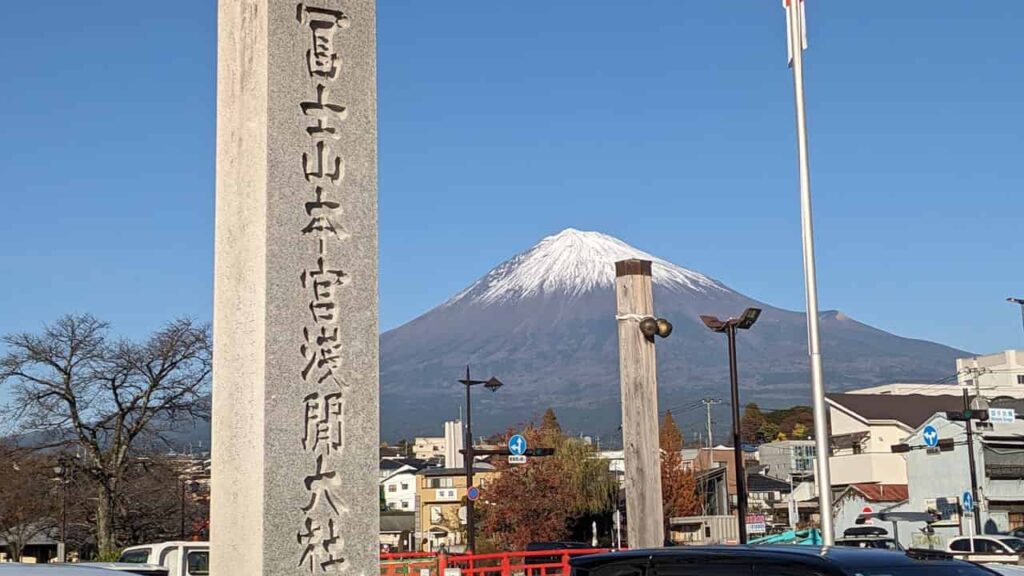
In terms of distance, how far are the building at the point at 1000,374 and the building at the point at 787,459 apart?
11446mm

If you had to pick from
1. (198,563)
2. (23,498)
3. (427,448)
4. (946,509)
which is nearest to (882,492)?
(946,509)

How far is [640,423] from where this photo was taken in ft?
42.1

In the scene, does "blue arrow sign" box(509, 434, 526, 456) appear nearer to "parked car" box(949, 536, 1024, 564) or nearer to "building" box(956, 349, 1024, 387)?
"parked car" box(949, 536, 1024, 564)

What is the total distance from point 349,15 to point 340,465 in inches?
127

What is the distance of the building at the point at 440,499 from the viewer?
3186 inches

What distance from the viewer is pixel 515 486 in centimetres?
6141

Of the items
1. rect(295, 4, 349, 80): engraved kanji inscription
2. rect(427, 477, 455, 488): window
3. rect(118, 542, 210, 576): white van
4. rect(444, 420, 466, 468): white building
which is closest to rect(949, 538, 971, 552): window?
rect(118, 542, 210, 576): white van

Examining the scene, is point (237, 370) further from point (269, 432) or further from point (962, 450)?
point (962, 450)

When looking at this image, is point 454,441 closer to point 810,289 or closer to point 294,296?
point 810,289

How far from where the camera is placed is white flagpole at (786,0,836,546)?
1578 centimetres

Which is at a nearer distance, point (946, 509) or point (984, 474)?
point (984, 474)

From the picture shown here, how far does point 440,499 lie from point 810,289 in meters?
74.3

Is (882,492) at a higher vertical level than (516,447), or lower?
lower

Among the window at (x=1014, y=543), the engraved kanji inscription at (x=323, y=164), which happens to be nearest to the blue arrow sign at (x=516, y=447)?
the window at (x=1014, y=543)
